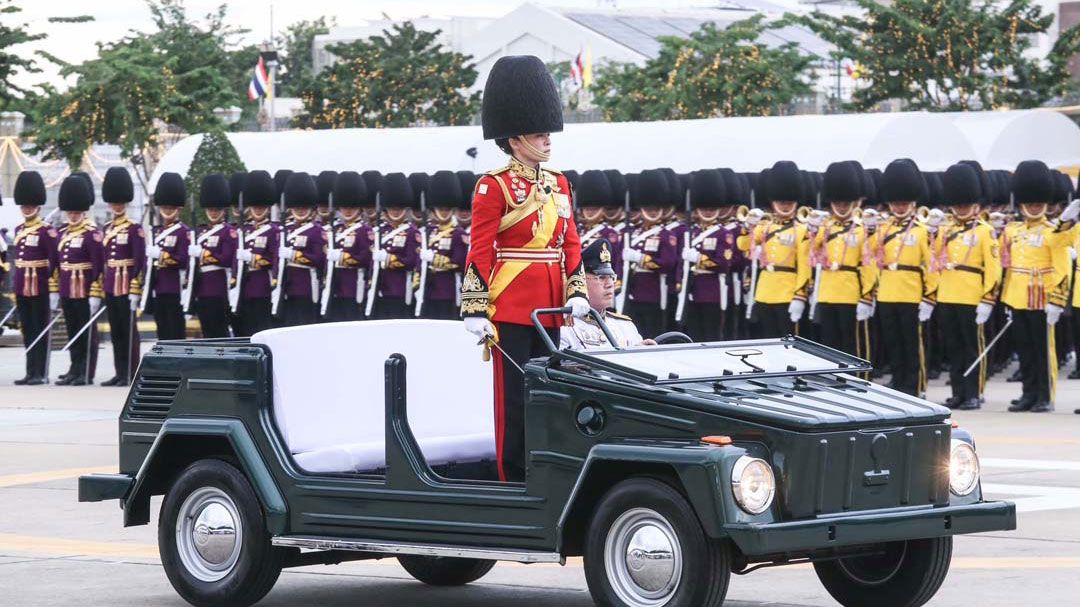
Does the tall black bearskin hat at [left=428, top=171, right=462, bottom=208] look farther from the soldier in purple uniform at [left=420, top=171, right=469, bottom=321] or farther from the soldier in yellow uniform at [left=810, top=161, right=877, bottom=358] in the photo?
the soldier in yellow uniform at [left=810, top=161, right=877, bottom=358]

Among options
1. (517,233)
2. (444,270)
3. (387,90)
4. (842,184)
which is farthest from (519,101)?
(387,90)

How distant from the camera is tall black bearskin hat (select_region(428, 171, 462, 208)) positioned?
66.4 ft

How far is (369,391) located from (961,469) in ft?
7.77

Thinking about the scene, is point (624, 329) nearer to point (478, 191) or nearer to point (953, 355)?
point (478, 191)

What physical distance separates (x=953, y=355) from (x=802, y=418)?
1068 centimetres

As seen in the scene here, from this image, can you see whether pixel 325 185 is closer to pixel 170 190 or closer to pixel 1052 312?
pixel 170 190

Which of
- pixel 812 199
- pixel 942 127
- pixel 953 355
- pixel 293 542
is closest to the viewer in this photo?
pixel 293 542

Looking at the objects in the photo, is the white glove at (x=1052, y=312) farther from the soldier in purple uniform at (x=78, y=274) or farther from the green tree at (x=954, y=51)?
the green tree at (x=954, y=51)

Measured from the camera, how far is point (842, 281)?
17766 mm

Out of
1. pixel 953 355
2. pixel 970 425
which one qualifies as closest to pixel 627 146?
pixel 953 355

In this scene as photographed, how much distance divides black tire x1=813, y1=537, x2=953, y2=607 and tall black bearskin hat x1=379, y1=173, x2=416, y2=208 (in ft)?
43.6

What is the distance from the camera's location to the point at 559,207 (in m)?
8.10

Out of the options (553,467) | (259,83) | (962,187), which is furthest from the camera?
(259,83)

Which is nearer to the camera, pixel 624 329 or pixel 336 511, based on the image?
pixel 336 511
